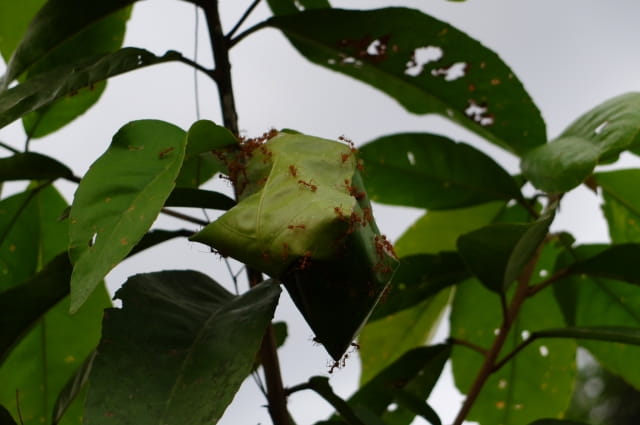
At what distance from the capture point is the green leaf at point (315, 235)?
0.55 meters

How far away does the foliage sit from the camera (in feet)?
1.92

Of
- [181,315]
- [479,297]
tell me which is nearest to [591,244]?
[479,297]

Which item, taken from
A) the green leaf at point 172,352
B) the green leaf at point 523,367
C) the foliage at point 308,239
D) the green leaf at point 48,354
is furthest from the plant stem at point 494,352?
the green leaf at point 48,354

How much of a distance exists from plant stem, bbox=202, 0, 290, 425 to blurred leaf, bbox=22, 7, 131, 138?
114 mm

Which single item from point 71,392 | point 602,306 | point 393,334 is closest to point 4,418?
point 71,392

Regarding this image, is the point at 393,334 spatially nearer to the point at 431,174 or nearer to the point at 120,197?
the point at 431,174

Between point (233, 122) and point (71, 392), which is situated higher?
point (233, 122)

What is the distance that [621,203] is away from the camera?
1179 mm

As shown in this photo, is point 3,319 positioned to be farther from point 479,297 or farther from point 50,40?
point 479,297

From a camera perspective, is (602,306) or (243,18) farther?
(602,306)

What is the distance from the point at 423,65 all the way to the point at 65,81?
0.37m

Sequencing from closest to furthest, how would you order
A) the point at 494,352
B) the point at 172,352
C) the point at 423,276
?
the point at 172,352 < the point at 494,352 < the point at 423,276

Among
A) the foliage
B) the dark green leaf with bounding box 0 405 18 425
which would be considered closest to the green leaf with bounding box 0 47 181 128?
the foliage

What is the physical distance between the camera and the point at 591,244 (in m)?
1.14
